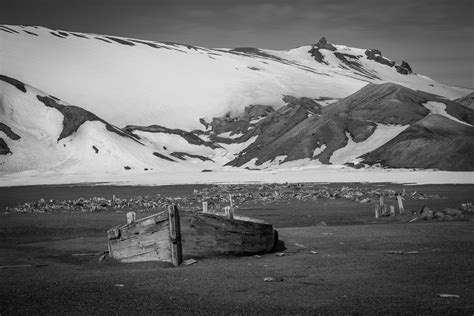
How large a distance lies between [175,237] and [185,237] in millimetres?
728

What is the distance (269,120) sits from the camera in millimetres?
180125

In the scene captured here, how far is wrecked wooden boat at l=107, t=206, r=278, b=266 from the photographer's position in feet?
73.8

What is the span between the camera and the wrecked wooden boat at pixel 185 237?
22.5 metres

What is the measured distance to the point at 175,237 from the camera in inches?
869

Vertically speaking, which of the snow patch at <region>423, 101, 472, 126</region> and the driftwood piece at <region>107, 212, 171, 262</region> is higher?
the snow patch at <region>423, 101, 472, 126</region>

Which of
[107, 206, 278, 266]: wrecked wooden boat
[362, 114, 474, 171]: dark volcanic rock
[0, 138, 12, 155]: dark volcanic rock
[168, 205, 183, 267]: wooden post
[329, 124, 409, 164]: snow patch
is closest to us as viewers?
[168, 205, 183, 267]: wooden post

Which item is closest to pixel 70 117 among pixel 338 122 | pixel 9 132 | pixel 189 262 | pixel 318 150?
pixel 9 132

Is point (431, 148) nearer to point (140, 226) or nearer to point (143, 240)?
point (140, 226)

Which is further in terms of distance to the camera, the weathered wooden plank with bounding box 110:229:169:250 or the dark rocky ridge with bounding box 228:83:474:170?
the dark rocky ridge with bounding box 228:83:474:170

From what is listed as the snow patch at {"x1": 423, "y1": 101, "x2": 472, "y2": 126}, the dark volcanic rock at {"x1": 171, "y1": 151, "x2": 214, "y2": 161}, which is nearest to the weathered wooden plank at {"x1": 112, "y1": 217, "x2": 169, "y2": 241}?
the dark volcanic rock at {"x1": 171, "y1": 151, "x2": 214, "y2": 161}

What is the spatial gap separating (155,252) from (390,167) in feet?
312

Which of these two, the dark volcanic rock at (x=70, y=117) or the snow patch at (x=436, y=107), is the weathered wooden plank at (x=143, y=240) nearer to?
the dark volcanic rock at (x=70, y=117)

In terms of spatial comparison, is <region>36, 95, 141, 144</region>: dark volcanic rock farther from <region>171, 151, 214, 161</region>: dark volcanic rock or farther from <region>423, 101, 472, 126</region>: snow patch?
<region>423, 101, 472, 126</region>: snow patch

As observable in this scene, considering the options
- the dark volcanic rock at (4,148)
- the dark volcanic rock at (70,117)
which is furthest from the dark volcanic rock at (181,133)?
the dark volcanic rock at (4,148)
